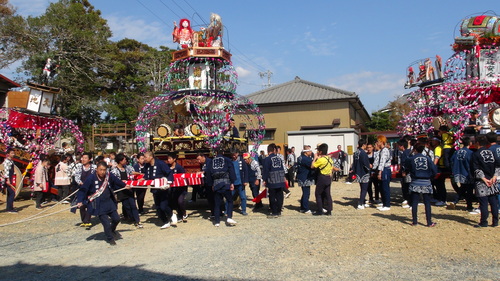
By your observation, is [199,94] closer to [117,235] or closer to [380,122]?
[117,235]

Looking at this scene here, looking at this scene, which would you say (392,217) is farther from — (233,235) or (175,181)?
(175,181)

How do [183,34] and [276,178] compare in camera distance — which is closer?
[276,178]

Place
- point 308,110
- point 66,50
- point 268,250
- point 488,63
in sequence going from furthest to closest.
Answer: point 308,110, point 66,50, point 488,63, point 268,250

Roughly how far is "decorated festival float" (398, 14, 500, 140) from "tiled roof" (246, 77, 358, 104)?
46.2ft

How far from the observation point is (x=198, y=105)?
11273 mm

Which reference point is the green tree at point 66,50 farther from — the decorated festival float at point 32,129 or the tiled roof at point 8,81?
the decorated festival float at point 32,129

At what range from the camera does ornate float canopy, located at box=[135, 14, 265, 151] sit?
11.2m

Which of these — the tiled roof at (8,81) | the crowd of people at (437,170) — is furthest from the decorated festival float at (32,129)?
the crowd of people at (437,170)

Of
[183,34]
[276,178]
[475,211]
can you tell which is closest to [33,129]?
[183,34]

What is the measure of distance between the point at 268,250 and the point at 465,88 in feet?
27.7

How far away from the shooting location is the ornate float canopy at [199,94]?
11250 mm

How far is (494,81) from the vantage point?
11.5 m

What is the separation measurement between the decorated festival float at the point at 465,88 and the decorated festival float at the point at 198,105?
18.4ft

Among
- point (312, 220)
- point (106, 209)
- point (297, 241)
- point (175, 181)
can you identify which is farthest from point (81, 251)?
point (312, 220)
